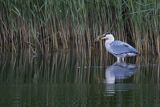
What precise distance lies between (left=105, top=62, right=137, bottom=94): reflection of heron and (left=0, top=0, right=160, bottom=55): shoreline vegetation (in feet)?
3.61

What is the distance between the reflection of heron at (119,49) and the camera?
13289 mm

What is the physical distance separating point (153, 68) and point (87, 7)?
2.88m

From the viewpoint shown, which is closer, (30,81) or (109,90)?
(109,90)

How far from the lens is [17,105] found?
757cm

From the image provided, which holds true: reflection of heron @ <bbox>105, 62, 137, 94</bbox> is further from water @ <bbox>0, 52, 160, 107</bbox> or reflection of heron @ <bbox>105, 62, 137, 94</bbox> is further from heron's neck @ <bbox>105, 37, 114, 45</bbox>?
heron's neck @ <bbox>105, 37, 114, 45</bbox>

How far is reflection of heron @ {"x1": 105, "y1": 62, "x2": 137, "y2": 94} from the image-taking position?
911 centimetres

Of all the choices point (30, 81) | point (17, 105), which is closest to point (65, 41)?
point (30, 81)

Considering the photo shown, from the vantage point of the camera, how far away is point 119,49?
44.1 ft

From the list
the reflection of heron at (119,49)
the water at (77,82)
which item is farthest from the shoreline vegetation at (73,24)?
the water at (77,82)

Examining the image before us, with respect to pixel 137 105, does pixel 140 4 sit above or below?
above

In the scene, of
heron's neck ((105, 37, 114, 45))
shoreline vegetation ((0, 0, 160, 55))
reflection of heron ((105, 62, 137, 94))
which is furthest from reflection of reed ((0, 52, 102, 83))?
heron's neck ((105, 37, 114, 45))

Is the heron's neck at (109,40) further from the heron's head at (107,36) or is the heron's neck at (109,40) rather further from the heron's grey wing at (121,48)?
the heron's grey wing at (121,48)

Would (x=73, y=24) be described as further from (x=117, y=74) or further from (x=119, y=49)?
(x=117, y=74)

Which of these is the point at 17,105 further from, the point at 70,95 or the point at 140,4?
the point at 140,4
